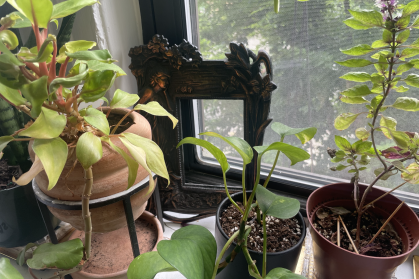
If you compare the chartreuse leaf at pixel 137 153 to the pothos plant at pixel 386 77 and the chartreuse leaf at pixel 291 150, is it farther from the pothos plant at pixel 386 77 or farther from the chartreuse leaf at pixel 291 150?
the pothos plant at pixel 386 77

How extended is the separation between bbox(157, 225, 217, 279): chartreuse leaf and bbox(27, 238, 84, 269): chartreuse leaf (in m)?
0.18

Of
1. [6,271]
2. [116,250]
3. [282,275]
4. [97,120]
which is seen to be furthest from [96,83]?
[116,250]

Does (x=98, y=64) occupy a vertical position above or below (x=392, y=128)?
above

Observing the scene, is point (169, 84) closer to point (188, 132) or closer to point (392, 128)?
point (188, 132)

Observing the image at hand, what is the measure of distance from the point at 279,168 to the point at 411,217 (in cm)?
39

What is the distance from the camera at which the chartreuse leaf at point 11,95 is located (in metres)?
0.41

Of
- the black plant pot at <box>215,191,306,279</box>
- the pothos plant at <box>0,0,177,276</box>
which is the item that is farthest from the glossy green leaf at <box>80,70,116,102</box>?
the black plant pot at <box>215,191,306,279</box>

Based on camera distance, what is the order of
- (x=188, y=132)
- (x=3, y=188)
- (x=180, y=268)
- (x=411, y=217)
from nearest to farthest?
1. (x=180, y=268)
2. (x=411, y=217)
3. (x=3, y=188)
4. (x=188, y=132)

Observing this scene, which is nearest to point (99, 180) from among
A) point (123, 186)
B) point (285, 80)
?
point (123, 186)

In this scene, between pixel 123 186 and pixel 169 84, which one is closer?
pixel 123 186

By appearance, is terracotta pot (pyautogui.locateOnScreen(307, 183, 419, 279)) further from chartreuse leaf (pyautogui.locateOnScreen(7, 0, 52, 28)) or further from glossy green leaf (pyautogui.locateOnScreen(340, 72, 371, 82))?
chartreuse leaf (pyautogui.locateOnScreen(7, 0, 52, 28))

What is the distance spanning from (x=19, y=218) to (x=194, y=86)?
1.92 ft

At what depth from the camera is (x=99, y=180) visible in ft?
1.68

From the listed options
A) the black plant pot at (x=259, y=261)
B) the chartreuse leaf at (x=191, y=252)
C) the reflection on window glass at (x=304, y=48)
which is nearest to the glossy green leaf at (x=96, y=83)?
the chartreuse leaf at (x=191, y=252)
